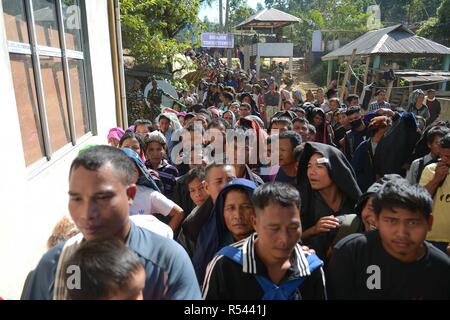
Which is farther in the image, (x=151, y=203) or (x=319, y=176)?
(x=151, y=203)

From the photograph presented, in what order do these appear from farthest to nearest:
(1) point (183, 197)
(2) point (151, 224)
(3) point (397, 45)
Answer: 1. (3) point (397, 45)
2. (1) point (183, 197)
3. (2) point (151, 224)

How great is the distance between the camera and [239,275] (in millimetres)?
1719

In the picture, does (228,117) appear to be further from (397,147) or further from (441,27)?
(441,27)

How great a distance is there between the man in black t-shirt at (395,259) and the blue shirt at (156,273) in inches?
32.3

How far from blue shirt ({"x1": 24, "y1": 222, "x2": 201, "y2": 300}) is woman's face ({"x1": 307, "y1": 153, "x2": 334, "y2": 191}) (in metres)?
1.45

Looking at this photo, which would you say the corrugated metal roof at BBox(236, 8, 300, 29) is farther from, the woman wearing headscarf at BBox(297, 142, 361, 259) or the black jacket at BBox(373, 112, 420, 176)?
the woman wearing headscarf at BBox(297, 142, 361, 259)

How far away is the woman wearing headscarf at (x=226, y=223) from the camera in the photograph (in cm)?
222

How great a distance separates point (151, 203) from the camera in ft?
9.59

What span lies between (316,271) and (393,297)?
1.23 ft

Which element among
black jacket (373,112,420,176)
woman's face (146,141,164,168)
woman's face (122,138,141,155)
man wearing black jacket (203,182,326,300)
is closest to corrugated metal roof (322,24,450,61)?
black jacket (373,112,420,176)

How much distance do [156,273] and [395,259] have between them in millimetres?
1141

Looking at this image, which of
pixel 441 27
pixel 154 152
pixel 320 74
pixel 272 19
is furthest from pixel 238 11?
pixel 154 152

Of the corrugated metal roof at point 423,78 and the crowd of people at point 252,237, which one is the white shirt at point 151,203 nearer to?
the crowd of people at point 252,237

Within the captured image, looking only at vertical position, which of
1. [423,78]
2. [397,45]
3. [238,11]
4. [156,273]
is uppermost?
[238,11]
